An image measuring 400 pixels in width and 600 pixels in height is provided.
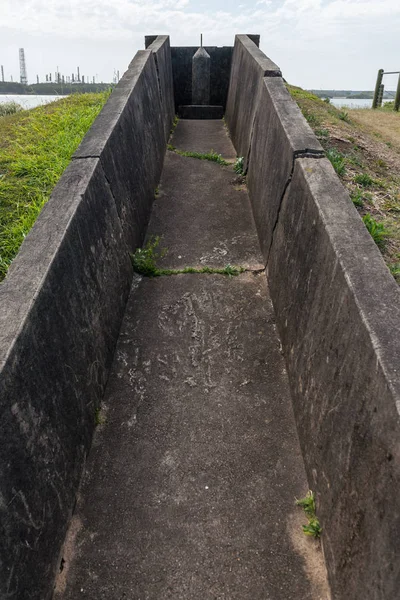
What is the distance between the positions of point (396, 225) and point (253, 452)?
265 centimetres

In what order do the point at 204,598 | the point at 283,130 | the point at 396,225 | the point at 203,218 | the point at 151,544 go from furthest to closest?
the point at 203,218 < the point at 396,225 < the point at 283,130 < the point at 151,544 < the point at 204,598

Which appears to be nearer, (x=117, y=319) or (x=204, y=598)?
(x=204, y=598)

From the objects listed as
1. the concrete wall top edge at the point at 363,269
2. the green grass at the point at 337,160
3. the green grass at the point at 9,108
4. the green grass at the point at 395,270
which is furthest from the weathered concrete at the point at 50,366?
the green grass at the point at 9,108

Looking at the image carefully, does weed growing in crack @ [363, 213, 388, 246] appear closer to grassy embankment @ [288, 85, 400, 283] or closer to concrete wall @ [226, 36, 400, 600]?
grassy embankment @ [288, 85, 400, 283]

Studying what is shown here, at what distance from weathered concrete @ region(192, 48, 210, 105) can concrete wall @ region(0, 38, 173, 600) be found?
5921 mm

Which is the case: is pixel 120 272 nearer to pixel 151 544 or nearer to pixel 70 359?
pixel 70 359

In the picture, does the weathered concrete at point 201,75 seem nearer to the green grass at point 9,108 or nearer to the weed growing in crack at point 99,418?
the green grass at point 9,108

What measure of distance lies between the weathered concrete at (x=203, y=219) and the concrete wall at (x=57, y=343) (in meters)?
0.77

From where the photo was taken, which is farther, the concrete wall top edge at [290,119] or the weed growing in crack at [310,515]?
the concrete wall top edge at [290,119]

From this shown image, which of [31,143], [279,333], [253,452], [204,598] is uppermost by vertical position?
[31,143]

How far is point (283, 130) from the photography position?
393 centimetres

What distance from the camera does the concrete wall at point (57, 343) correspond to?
190cm

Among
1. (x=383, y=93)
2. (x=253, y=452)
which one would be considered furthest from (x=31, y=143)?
(x=383, y=93)

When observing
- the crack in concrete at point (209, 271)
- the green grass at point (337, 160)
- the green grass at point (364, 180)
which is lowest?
the crack in concrete at point (209, 271)
